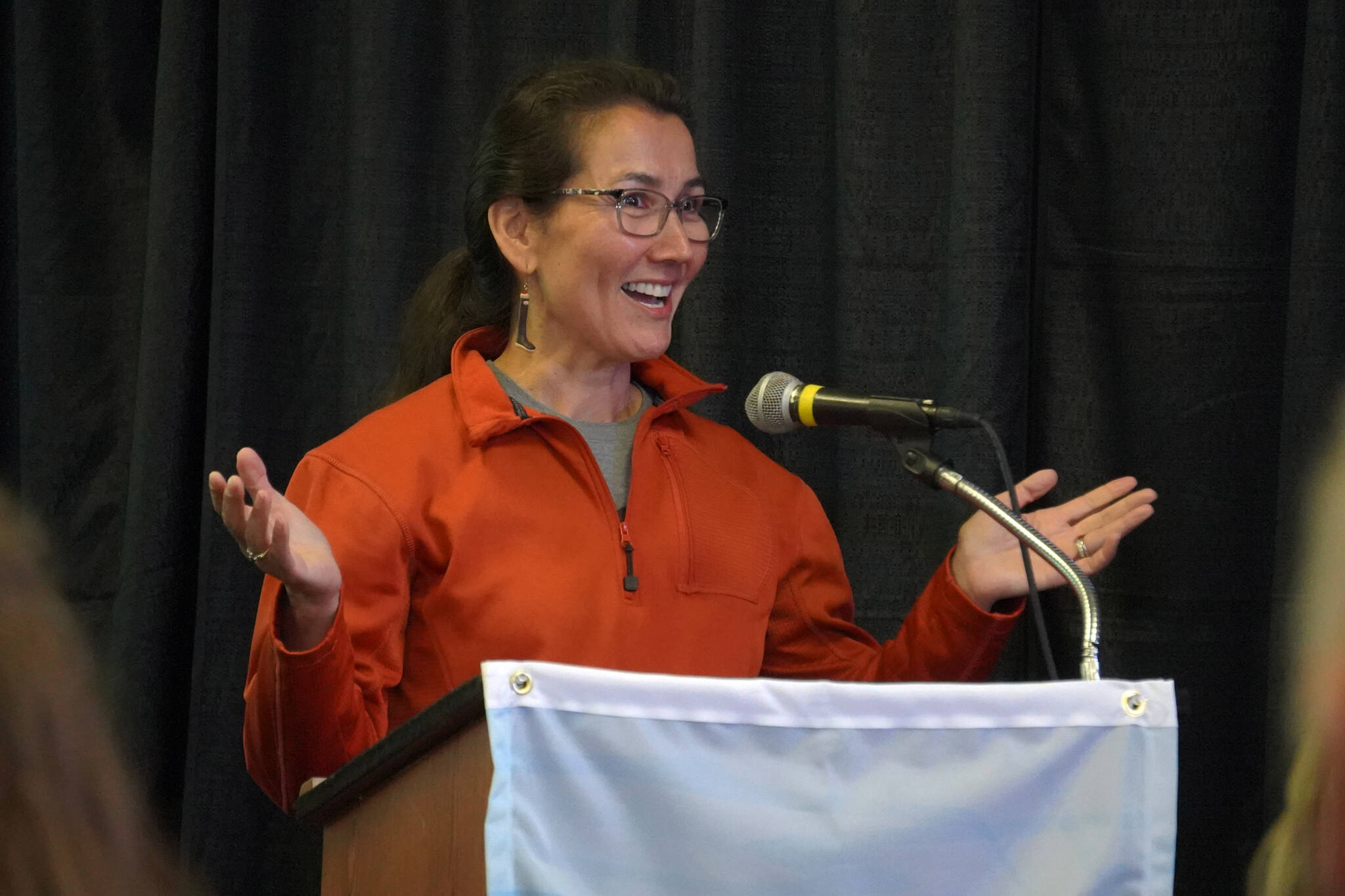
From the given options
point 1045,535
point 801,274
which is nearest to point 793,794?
point 1045,535

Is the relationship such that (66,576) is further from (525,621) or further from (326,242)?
(525,621)

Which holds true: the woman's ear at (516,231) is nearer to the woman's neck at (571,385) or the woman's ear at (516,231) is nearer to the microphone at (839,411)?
the woman's neck at (571,385)

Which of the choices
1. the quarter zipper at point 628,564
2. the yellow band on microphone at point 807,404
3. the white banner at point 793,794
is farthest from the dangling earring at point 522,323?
the white banner at point 793,794

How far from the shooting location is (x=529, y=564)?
206 cm

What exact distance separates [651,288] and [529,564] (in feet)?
1.55

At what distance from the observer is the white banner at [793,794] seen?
117 centimetres

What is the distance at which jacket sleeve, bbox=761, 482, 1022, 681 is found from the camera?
2.13 m

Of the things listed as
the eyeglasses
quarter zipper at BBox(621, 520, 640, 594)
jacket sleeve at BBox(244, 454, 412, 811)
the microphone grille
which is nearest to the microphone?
the microphone grille

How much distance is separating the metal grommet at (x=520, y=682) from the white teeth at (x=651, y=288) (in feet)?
3.72

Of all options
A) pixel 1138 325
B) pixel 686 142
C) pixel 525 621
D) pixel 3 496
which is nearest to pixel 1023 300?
pixel 1138 325

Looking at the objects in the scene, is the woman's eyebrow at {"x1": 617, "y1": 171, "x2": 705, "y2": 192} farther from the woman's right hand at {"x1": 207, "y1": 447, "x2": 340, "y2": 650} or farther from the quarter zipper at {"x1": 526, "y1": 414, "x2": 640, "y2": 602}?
the woman's right hand at {"x1": 207, "y1": 447, "x2": 340, "y2": 650}

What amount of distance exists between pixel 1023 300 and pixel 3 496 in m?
2.00

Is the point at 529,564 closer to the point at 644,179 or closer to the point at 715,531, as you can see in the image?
the point at 715,531

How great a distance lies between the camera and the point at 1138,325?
8.38 feet
